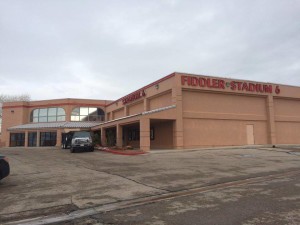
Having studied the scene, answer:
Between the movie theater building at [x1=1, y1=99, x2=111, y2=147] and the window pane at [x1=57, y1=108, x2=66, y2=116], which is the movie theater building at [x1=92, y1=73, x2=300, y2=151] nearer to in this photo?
the movie theater building at [x1=1, y1=99, x2=111, y2=147]

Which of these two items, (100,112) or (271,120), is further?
(100,112)

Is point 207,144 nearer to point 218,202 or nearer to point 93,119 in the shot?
point 218,202

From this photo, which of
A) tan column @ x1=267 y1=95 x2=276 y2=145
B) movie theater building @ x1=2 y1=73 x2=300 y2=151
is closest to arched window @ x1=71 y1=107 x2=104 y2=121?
movie theater building @ x1=2 y1=73 x2=300 y2=151

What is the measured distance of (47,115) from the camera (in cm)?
4800

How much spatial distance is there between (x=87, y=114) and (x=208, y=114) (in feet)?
85.1

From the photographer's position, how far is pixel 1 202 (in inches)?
297

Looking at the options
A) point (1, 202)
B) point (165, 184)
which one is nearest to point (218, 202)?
point (165, 184)

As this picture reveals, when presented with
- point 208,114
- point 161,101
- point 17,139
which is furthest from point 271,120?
point 17,139

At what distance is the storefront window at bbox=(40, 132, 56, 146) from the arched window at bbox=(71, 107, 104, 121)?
4.78m

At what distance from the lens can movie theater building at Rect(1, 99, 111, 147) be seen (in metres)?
43.9

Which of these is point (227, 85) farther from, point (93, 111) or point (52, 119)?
point (52, 119)

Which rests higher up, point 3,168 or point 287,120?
point 287,120

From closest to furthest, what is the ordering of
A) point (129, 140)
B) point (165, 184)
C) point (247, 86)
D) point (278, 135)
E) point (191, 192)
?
point (191, 192) → point (165, 184) → point (247, 86) → point (278, 135) → point (129, 140)

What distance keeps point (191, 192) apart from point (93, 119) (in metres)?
40.3
